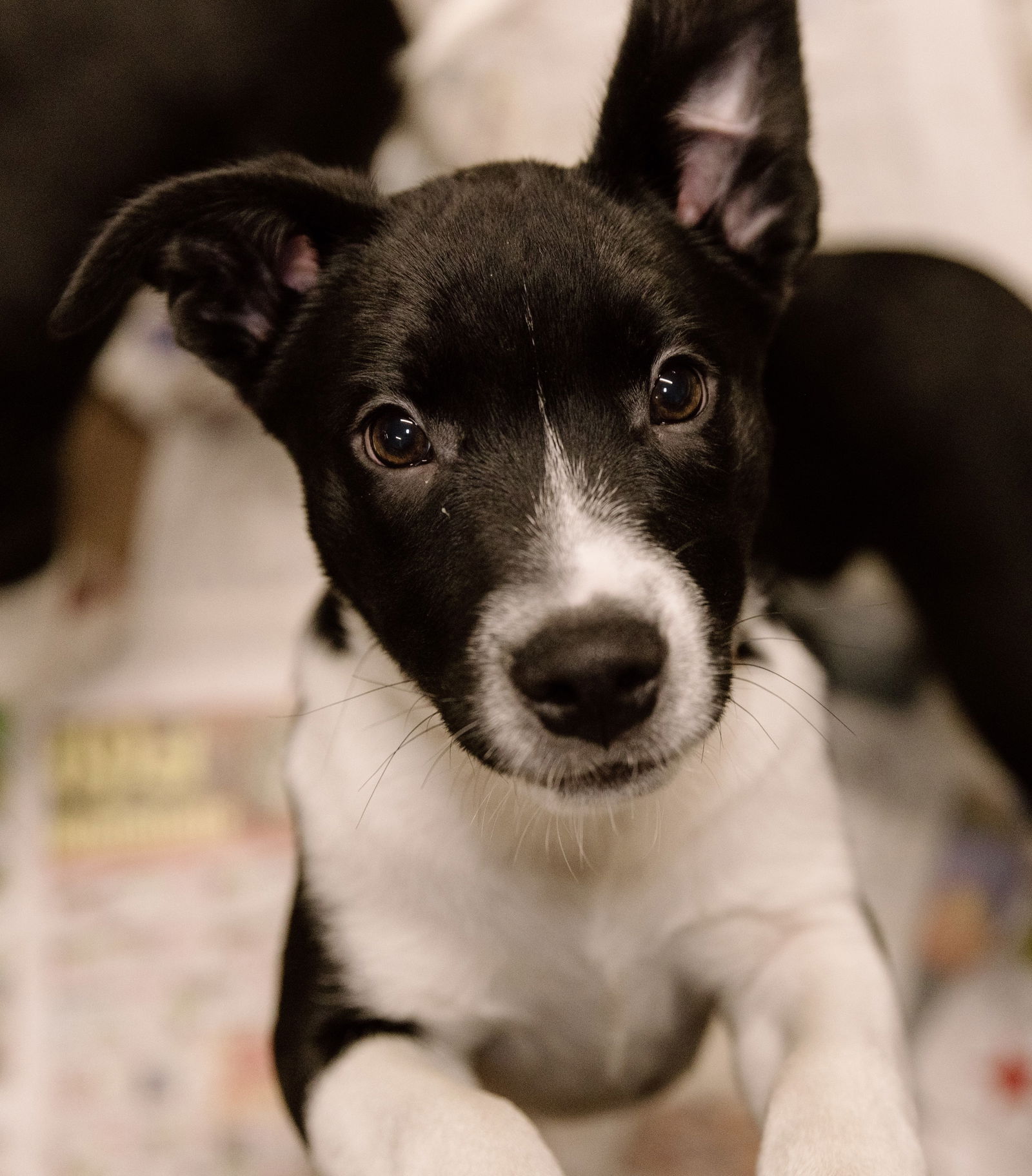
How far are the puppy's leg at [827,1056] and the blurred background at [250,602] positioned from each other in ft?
2.38

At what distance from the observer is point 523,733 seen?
4.30ft

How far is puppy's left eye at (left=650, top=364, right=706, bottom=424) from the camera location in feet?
4.67

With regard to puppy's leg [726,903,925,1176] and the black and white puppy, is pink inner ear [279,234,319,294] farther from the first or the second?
puppy's leg [726,903,925,1176]

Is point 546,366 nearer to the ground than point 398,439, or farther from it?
farther from it

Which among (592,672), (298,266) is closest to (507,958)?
(592,672)

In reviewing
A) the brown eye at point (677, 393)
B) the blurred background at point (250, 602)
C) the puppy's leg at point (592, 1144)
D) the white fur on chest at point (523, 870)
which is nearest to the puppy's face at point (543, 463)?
the brown eye at point (677, 393)

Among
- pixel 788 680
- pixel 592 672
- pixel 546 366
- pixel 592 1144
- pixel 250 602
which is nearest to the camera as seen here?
pixel 592 672

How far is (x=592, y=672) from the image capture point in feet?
3.93

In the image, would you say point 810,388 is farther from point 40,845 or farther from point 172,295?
point 40,845

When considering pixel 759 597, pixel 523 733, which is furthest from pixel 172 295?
pixel 759 597

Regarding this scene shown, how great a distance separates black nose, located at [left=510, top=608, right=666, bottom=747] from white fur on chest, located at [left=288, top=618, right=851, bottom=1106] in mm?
367

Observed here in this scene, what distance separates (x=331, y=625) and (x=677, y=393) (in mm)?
605

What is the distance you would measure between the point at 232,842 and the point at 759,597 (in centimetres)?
142

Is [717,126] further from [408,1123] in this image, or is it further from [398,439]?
[408,1123]
